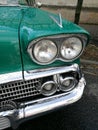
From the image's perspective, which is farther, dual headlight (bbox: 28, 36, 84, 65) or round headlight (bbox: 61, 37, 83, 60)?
round headlight (bbox: 61, 37, 83, 60)

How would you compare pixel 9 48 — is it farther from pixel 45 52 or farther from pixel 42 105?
pixel 42 105

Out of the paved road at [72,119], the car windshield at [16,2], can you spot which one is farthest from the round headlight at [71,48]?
the car windshield at [16,2]

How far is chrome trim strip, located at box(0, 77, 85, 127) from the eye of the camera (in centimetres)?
198

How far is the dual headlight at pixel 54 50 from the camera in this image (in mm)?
1962

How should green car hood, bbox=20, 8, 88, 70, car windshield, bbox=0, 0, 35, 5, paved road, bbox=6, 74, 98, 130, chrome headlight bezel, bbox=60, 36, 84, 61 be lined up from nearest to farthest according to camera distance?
green car hood, bbox=20, 8, 88, 70 < chrome headlight bezel, bbox=60, 36, 84, 61 < paved road, bbox=6, 74, 98, 130 < car windshield, bbox=0, 0, 35, 5

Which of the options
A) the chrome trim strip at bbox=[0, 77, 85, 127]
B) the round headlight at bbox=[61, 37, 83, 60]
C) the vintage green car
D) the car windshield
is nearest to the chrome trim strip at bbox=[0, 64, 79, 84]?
the vintage green car

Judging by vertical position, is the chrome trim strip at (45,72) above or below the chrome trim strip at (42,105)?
above

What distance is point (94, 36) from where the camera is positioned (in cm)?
615

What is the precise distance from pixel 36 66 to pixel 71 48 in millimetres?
331

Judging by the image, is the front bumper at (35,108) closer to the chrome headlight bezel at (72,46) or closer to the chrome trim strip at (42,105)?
the chrome trim strip at (42,105)

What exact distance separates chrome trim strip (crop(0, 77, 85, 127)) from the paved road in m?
0.45

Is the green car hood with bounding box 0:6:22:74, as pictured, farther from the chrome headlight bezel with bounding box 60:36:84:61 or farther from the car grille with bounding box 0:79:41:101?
the chrome headlight bezel with bounding box 60:36:84:61

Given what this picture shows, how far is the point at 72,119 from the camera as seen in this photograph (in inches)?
108

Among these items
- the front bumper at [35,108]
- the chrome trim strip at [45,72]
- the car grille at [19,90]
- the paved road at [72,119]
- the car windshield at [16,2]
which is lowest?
the paved road at [72,119]
